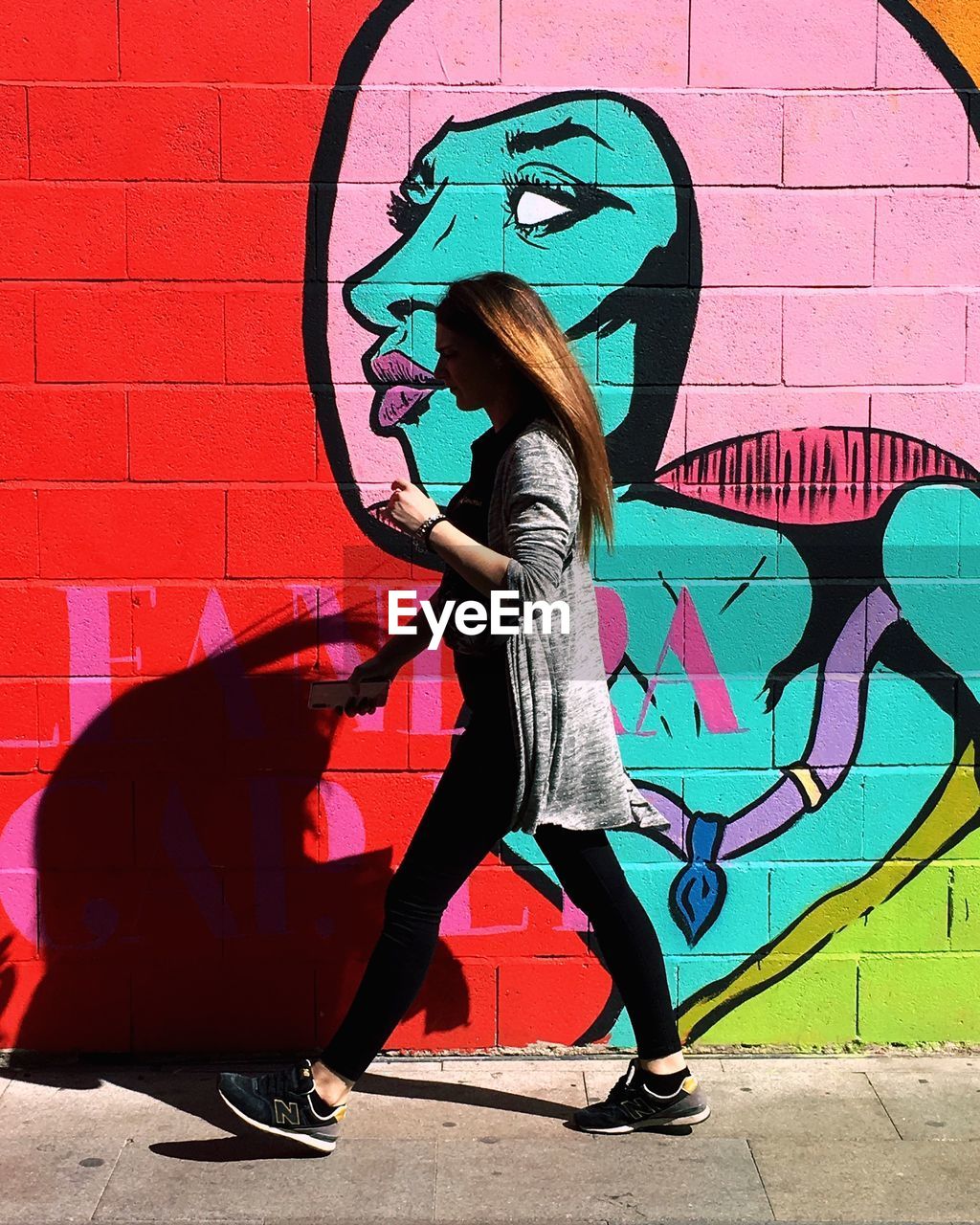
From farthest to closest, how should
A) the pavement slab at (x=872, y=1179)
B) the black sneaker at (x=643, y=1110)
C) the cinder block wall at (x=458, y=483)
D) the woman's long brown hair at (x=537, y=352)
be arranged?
the cinder block wall at (x=458, y=483)
the black sneaker at (x=643, y=1110)
the woman's long brown hair at (x=537, y=352)
the pavement slab at (x=872, y=1179)

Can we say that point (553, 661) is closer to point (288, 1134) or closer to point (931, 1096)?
point (288, 1134)

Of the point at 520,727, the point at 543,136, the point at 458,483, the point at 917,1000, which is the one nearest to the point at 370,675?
the point at 520,727

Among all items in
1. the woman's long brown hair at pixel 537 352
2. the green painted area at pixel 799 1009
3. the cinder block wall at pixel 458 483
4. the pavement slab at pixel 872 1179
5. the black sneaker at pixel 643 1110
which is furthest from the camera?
the green painted area at pixel 799 1009

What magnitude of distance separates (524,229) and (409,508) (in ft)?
3.16

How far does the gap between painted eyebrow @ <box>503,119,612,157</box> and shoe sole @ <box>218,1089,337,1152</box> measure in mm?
2282

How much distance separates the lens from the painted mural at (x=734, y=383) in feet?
11.5

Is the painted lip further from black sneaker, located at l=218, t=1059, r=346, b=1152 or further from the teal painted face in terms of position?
black sneaker, located at l=218, t=1059, r=346, b=1152

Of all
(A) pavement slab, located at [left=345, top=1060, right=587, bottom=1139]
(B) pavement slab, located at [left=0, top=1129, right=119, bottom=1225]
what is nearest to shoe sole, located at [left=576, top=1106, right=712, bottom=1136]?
(A) pavement slab, located at [left=345, top=1060, right=587, bottom=1139]

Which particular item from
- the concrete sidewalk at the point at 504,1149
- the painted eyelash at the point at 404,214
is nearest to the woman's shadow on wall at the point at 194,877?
the concrete sidewalk at the point at 504,1149

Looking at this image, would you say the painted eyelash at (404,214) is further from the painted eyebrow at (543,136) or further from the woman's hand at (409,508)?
the woman's hand at (409,508)

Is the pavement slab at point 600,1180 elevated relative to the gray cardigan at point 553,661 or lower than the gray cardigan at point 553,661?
lower

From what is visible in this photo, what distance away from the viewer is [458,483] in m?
3.58

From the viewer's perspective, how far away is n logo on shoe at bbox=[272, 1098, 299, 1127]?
3062 mm

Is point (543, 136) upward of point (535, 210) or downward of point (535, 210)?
upward
